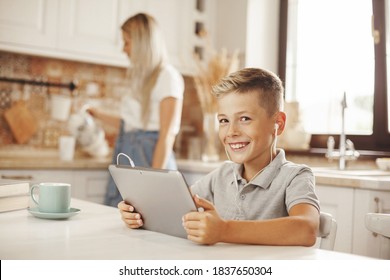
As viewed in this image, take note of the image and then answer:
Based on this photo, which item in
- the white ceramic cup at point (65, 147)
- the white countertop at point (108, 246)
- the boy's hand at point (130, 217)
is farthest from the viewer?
the white ceramic cup at point (65, 147)

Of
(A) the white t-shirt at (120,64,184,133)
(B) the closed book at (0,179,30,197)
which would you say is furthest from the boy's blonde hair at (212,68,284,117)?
(A) the white t-shirt at (120,64,184,133)

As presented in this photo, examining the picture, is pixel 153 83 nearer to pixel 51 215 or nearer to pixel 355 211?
pixel 355 211

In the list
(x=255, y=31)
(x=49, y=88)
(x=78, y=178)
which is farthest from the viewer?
(x=255, y=31)

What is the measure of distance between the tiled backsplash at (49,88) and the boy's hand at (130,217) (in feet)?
6.52

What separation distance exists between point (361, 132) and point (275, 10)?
38.8 inches

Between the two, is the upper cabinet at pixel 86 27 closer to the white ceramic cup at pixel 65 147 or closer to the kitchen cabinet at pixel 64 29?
the kitchen cabinet at pixel 64 29

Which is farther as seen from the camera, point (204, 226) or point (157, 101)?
point (157, 101)

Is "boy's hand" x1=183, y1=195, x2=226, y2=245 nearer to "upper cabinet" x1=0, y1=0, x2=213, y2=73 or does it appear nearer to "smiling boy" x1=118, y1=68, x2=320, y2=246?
"smiling boy" x1=118, y1=68, x2=320, y2=246

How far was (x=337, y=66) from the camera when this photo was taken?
2.85 metres

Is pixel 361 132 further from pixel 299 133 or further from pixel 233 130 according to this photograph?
pixel 233 130

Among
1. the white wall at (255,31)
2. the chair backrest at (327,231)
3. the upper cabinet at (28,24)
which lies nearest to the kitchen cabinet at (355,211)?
the chair backrest at (327,231)

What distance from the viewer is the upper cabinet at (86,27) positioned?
2619mm

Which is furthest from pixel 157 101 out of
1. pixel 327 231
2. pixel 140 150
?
pixel 327 231

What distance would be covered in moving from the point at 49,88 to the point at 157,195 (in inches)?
86.6
